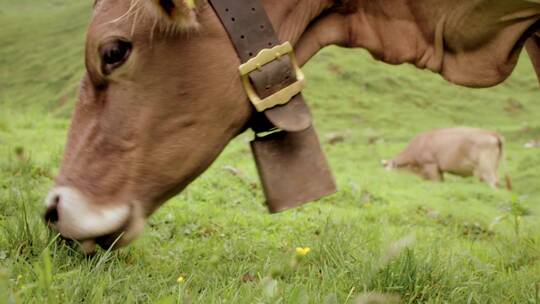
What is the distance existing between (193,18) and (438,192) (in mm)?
7607

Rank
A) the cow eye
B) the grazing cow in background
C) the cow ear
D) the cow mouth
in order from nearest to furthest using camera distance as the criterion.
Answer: the cow ear
the cow eye
the cow mouth
the grazing cow in background

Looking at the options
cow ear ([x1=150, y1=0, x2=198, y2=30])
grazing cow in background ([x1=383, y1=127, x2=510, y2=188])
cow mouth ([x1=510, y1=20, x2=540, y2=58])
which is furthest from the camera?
grazing cow in background ([x1=383, y1=127, x2=510, y2=188])

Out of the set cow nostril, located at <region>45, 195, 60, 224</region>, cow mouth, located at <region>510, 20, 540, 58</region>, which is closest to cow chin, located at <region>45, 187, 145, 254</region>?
cow nostril, located at <region>45, 195, 60, 224</region>

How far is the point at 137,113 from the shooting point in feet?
7.56

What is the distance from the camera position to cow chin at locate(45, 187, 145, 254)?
7.51ft

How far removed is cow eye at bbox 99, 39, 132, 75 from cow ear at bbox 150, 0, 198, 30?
0.62 feet

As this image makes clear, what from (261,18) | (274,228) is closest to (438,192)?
(274,228)

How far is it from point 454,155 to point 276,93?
46.3ft

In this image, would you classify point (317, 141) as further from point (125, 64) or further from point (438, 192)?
point (438, 192)

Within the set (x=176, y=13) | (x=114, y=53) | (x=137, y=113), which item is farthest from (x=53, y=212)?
(x=176, y=13)

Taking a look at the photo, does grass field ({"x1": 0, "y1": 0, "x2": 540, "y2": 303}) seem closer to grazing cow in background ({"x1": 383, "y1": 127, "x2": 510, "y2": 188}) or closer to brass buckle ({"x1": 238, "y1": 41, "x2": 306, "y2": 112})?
brass buckle ({"x1": 238, "y1": 41, "x2": 306, "y2": 112})

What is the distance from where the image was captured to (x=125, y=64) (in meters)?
2.29

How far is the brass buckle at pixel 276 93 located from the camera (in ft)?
7.55

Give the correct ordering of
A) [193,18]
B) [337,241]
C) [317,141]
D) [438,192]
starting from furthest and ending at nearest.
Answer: [438,192]
[337,241]
[317,141]
[193,18]
